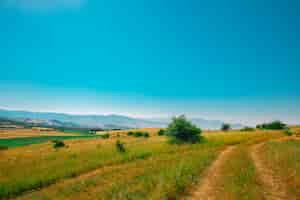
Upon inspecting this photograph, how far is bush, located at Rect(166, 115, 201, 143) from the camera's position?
39250 millimetres

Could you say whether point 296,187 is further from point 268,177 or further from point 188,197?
point 188,197

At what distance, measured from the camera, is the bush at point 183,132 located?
39250 millimetres

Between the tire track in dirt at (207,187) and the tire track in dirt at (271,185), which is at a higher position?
the tire track in dirt at (271,185)

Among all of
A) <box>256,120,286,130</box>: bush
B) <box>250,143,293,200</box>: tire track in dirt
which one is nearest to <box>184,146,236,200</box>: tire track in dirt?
<box>250,143,293,200</box>: tire track in dirt

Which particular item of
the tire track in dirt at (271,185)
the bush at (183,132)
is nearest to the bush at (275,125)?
the bush at (183,132)

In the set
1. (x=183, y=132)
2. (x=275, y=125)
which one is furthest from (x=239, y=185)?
(x=275, y=125)

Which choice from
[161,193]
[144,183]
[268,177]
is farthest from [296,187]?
[144,183]

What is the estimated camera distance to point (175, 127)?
40.2m

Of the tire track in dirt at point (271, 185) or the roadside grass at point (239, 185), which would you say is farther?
the tire track in dirt at point (271, 185)

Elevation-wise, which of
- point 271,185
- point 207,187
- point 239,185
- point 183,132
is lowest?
point 207,187

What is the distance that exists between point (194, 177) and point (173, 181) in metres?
2.19

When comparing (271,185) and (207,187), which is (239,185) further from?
(271,185)

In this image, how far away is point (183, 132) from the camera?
39500 millimetres

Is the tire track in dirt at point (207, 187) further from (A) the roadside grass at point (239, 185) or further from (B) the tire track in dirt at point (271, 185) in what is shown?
(B) the tire track in dirt at point (271, 185)
